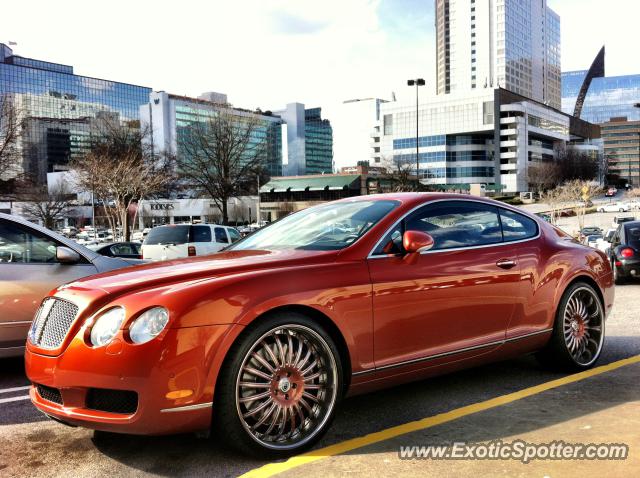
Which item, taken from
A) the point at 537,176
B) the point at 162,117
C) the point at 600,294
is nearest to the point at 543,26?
the point at 537,176

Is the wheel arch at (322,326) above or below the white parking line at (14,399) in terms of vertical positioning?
above

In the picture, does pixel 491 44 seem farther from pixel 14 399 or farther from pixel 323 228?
pixel 14 399

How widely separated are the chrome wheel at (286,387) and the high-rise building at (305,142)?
517 feet

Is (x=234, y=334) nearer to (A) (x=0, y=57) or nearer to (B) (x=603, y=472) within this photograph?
(B) (x=603, y=472)

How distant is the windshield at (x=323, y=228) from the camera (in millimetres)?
3996

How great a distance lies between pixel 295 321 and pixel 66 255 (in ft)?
10.3

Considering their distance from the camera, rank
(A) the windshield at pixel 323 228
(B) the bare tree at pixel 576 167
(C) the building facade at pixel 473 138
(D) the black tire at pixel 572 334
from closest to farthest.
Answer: (A) the windshield at pixel 323 228 → (D) the black tire at pixel 572 334 → (B) the bare tree at pixel 576 167 → (C) the building facade at pixel 473 138

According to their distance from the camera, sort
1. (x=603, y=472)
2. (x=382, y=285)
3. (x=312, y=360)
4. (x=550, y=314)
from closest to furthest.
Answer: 1. (x=603, y=472)
2. (x=312, y=360)
3. (x=382, y=285)
4. (x=550, y=314)

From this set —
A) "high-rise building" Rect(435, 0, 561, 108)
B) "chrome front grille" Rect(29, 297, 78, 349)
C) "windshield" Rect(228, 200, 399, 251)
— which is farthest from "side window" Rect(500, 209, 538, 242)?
"high-rise building" Rect(435, 0, 561, 108)

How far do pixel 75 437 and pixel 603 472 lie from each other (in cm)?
308

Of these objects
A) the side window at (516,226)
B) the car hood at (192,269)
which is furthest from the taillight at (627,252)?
the car hood at (192,269)

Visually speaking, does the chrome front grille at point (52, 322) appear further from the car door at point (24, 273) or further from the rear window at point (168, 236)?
the rear window at point (168, 236)

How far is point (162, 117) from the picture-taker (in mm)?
129375

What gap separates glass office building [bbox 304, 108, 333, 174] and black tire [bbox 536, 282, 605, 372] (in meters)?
167
